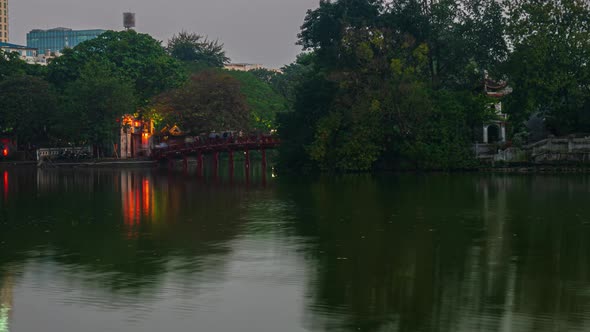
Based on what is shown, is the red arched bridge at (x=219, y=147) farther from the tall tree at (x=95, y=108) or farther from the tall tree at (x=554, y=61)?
the tall tree at (x=554, y=61)

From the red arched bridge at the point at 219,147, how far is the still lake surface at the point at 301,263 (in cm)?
3039

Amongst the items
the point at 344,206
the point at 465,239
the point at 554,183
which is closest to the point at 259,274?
the point at 465,239

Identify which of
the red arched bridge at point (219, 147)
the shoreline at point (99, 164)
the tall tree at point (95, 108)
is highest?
the tall tree at point (95, 108)

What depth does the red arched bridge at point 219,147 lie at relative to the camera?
250 ft

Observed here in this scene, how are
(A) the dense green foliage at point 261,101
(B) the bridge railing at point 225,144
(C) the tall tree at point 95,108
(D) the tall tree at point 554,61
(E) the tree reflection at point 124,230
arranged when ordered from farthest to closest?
(A) the dense green foliage at point 261,101
(C) the tall tree at point 95,108
(B) the bridge railing at point 225,144
(D) the tall tree at point 554,61
(E) the tree reflection at point 124,230

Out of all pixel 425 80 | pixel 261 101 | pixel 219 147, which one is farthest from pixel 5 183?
pixel 261 101

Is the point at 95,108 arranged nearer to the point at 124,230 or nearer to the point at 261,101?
the point at 261,101

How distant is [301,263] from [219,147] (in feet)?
183

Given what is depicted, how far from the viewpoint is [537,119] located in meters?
72.8

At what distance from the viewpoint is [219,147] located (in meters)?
79.8

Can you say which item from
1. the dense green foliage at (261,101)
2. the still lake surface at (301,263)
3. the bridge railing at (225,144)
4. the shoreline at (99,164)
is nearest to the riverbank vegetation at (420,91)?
the bridge railing at (225,144)

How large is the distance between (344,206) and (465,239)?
476 inches

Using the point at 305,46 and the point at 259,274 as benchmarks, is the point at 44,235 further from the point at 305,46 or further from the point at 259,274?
the point at 305,46

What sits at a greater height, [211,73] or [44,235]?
[211,73]
